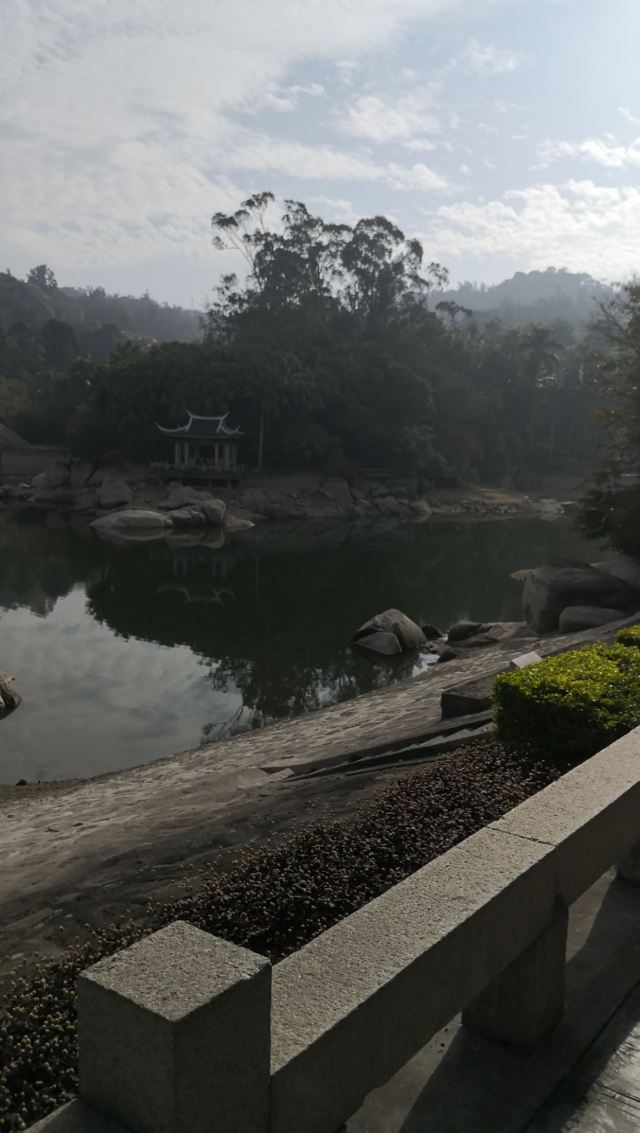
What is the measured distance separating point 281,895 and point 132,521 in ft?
114

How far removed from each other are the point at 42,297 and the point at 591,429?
77.7 metres

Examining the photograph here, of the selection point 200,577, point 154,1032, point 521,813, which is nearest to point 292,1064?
point 154,1032

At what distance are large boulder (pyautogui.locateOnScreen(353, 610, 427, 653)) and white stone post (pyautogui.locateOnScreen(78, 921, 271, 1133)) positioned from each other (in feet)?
51.8

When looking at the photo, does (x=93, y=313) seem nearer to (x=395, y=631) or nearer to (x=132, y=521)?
(x=132, y=521)

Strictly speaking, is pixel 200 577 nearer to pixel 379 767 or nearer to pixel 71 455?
pixel 379 767

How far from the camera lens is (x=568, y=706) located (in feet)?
17.4

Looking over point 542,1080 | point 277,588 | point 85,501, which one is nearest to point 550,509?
point 85,501

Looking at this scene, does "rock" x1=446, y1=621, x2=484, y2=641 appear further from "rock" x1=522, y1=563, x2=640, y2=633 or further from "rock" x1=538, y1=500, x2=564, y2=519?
"rock" x1=538, y1=500, x2=564, y2=519

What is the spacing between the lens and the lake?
515 inches

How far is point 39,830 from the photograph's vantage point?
322 inches

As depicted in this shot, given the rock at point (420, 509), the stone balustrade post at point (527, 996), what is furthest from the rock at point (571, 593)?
the rock at point (420, 509)

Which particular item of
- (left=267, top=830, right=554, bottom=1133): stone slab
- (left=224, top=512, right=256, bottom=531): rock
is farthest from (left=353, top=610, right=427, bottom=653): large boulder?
(left=224, top=512, right=256, bottom=531): rock

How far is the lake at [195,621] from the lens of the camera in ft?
42.9

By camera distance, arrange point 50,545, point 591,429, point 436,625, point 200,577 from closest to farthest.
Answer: point 436,625
point 200,577
point 50,545
point 591,429
